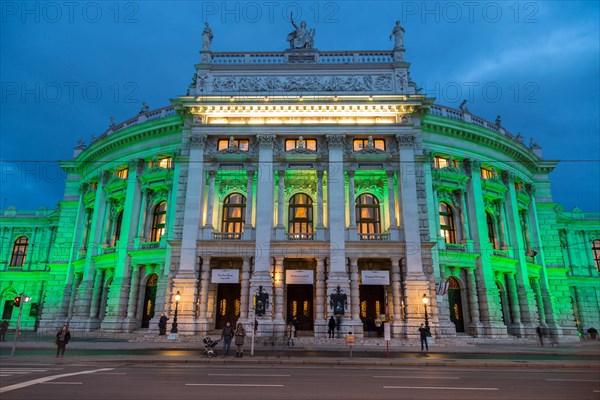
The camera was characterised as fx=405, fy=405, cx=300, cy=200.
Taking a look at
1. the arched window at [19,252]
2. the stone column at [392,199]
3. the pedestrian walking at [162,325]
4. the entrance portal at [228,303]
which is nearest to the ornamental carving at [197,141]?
the entrance portal at [228,303]

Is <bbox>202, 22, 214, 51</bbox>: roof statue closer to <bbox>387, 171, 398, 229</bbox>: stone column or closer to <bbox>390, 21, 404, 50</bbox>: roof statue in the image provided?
<bbox>390, 21, 404, 50</bbox>: roof statue

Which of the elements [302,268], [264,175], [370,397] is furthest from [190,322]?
[370,397]

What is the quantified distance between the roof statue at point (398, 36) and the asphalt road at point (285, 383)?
28314 millimetres

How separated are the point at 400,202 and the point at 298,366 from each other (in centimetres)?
1904

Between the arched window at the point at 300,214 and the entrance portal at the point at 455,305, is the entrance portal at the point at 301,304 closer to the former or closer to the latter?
the arched window at the point at 300,214

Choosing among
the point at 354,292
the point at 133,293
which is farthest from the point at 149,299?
the point at 354,292

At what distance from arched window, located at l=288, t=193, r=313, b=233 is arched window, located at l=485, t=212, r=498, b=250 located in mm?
17259

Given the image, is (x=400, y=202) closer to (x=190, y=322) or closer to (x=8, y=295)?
(x=190, y=322)

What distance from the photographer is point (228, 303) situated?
3234cm

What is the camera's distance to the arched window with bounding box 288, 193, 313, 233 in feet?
111

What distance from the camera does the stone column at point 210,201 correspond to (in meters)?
32.1

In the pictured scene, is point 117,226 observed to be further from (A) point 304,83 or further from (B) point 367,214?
(B) point 367,214

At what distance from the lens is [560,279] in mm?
41375

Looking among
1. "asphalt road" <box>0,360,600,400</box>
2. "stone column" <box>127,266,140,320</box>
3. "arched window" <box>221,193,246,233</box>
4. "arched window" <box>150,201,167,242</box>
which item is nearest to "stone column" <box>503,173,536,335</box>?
"asphalt road" <box>0,360,600,400</box>
